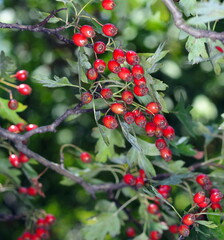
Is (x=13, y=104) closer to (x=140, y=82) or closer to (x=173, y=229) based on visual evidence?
(x=140, y=82)

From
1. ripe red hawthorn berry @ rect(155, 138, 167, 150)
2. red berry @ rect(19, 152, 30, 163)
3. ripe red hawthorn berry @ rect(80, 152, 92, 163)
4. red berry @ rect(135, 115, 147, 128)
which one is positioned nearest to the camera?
red berry @ rect(135, 115, 147, 128)

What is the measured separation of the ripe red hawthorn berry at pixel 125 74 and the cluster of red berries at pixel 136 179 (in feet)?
2.86

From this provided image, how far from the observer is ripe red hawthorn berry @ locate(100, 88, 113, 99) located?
2.14 m

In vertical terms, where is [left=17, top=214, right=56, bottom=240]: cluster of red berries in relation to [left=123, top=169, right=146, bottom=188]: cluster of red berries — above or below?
below

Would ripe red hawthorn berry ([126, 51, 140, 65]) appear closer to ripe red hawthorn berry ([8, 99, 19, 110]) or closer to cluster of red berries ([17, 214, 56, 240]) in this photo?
ripe red hawthorn berry ([8, 99, 19, 110])

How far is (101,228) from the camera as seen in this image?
3.06 metres

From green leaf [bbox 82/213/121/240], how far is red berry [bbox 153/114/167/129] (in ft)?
3.58

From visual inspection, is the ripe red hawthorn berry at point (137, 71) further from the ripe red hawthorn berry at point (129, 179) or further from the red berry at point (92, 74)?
the ripe red hawthorn berry at point (129, 179)

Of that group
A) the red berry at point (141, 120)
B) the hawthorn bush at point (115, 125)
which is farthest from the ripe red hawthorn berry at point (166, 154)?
the red berry at point (141, 120)

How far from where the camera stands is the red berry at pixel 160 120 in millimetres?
2174

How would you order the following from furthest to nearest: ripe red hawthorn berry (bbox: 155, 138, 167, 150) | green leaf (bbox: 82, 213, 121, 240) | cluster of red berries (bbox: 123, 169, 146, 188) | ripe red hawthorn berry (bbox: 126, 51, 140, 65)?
green leaf (bbox: 82, 213, 121, 240)
cluster of red berries (bbox: 123, 169, 146, 188)
ripe red hawthorn berry (bbox: 155, 138, 167, 150)
ripe red hawthorn berry (bbox: 126, 51, 140, 65)

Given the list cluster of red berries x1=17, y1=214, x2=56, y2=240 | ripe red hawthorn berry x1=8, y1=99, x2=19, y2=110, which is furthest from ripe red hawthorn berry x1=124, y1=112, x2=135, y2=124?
cluster of red berries x1=17, y1=214, x2=56, y2=240

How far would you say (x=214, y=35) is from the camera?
1793 mm

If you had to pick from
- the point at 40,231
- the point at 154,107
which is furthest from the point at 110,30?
the point at 40,231
